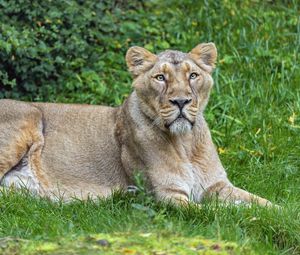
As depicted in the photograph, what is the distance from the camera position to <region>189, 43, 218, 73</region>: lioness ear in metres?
8.05

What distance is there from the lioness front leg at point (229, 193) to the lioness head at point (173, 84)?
58 centimetres

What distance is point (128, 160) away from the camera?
8.10 m

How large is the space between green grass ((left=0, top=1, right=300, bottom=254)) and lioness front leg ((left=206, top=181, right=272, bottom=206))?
10.7 inches

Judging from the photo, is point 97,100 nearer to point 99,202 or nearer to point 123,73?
point 123,73

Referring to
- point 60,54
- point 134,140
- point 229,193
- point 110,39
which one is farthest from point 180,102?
point 110,39

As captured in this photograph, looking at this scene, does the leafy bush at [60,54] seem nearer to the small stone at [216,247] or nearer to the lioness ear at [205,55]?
the lioness ear at [205,55]

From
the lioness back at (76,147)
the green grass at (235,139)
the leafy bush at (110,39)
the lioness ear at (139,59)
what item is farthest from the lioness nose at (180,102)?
the leafy bush at (110,39)

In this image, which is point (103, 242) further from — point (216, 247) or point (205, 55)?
point (205, 55)

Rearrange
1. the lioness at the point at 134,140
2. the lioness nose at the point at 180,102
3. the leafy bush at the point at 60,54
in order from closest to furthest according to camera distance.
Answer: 1. the lioness nose at the point at 180,102
2. the lioness at the point at 134,140
3. the leafy bush at the point at 60,54

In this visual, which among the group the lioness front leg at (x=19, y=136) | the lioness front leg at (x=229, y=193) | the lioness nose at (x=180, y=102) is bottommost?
the lioness front leg at (x=229, y=193)

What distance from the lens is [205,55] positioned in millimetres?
8109

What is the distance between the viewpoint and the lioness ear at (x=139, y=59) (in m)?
8.01

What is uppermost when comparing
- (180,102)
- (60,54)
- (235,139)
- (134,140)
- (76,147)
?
(180,102)

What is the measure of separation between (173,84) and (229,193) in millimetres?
1009
